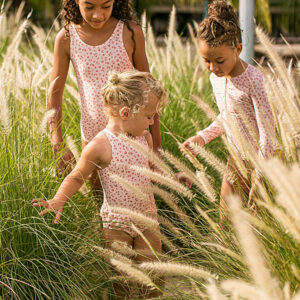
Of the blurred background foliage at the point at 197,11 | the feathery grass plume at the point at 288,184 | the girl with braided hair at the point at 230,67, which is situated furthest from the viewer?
the blurred background foliage at the point at 197,11

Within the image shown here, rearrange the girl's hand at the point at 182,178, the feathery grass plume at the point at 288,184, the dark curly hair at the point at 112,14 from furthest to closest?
the dark curly hair at the point at 112,14
the girl's hand at the point at 182,178
the feathery grass plume at the point at 288,184

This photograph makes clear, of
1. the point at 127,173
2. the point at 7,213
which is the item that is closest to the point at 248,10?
the point at 127,173

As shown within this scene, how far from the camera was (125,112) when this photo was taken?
7.63 ft

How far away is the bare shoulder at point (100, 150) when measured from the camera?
2314mm

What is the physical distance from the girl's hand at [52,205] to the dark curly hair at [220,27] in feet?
3.51

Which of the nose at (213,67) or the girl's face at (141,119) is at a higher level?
the nose at (213,67)

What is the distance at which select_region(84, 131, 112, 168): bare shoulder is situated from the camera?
7.59 ft

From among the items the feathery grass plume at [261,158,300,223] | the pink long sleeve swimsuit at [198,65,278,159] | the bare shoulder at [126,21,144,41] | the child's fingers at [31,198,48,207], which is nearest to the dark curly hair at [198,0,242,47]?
the pink long sleeve swimsuit at [198,65,278,159]

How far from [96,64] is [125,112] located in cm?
49

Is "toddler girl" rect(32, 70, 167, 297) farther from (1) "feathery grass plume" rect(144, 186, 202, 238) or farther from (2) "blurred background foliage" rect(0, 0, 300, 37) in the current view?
(2) "blurred background foliage" rect(0, 0, 300, 37)

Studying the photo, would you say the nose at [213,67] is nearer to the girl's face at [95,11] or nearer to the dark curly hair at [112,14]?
the dark curly hair at [112,14]

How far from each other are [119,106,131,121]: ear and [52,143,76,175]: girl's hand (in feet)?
1.29

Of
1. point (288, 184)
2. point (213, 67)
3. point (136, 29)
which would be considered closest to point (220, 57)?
point (213, 67)

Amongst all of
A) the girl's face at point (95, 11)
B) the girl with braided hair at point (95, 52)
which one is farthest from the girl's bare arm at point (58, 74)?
the girl's face at point (95, 11)
